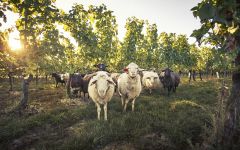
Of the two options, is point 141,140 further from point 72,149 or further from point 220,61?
point 220,61

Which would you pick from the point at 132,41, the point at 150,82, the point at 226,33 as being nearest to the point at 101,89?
the point at 226,33

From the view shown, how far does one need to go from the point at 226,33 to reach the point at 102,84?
6385mm

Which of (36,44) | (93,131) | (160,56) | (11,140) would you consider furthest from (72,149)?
(160,56)

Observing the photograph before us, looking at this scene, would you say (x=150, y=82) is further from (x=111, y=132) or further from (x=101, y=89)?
(x=111, y=132)

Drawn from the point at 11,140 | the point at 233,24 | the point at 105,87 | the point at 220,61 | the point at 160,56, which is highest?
the point at 160,56

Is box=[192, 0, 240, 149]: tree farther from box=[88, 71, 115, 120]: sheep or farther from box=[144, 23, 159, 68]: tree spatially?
box=[144, 23, 159, 68]: tree

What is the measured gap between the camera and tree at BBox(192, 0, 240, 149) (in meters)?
2.19

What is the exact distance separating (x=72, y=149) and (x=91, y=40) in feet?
13.0

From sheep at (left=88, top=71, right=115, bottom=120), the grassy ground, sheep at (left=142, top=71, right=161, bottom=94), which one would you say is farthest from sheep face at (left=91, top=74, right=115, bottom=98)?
sheep at (left=142, top=71, right=161, bottom=94)

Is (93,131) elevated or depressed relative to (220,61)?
depressed

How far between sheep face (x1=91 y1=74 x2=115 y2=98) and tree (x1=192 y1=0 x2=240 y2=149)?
17.9ft

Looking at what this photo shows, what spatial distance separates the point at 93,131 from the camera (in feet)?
24.1

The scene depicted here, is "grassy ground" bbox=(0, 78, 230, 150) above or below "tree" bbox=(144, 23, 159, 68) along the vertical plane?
below

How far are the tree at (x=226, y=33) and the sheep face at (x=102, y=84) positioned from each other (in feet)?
17.9
